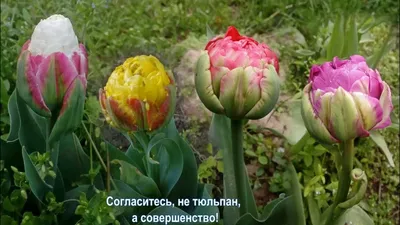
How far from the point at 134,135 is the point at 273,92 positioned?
188 mm

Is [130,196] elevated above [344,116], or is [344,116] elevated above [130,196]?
[344,116]

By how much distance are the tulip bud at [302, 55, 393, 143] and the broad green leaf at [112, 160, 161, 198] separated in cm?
23

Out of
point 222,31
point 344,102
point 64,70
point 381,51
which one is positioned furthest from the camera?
point 381,51

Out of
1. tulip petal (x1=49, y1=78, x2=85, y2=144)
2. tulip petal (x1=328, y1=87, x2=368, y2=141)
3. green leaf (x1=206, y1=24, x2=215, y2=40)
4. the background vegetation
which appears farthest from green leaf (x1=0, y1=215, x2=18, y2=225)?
tulip petal (x1=328, y1=87, x2=368, y2=141)

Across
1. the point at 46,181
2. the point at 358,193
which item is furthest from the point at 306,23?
the point at 46,181

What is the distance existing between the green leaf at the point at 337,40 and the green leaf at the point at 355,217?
21 centimetres

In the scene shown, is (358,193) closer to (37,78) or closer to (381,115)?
(381,115)

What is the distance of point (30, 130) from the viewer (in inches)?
38.7

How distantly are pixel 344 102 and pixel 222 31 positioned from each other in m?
0.26

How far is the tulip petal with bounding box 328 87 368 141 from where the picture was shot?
0.76 metres

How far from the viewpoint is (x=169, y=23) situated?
3.25ft

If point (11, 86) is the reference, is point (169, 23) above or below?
above

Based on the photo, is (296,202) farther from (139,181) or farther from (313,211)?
(139,181)

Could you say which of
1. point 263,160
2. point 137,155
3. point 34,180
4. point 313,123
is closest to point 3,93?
point 34,180
